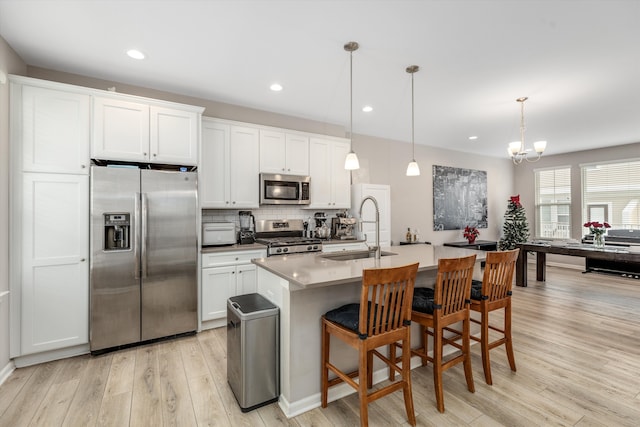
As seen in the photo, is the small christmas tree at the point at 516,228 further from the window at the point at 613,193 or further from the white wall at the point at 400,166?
the window at the point at 613,193

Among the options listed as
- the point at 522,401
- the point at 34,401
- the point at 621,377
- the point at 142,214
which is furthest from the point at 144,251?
the point at 621,377

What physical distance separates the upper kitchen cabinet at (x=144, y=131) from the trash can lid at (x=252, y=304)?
186 centimetres

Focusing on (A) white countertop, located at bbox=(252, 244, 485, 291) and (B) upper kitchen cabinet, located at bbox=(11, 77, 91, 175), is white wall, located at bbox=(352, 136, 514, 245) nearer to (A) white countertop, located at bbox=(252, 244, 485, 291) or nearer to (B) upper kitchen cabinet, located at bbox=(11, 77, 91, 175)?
(A) white countertop, located at bbox=(252, 244, 485, 291)

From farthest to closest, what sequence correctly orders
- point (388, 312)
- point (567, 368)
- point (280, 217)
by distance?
point (280, 217)
point (567, 368)
point (388, 312)

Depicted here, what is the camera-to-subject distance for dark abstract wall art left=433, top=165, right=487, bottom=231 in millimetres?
6750

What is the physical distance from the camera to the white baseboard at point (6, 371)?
2.45 metres

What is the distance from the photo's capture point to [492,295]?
8.18ft

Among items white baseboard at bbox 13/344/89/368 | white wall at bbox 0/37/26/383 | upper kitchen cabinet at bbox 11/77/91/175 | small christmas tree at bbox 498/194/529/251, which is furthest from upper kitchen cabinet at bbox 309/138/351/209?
small christmas tree at bbox 498/194/529/251

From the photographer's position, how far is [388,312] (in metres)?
2.01

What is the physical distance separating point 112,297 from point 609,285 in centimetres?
780

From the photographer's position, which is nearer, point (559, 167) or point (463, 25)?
point (463, 25)

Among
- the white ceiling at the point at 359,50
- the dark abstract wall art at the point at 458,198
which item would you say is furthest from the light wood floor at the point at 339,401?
the dark abstract wall art at the point at 458,198

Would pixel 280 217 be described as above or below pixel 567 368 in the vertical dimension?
above

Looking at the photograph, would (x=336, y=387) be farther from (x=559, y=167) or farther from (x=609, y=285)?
(x=559, y=167)
